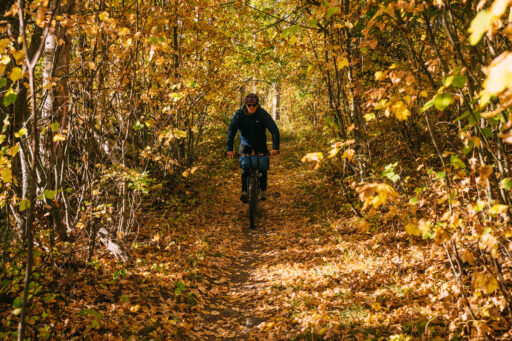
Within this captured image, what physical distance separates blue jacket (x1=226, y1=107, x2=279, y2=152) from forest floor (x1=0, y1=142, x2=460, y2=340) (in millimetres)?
1992

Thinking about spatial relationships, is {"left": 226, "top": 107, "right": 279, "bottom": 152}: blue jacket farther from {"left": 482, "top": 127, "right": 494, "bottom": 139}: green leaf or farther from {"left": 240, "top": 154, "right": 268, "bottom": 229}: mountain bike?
{"left": 482, "top": 127, "right": 494, "bottom": 139}: green leaf

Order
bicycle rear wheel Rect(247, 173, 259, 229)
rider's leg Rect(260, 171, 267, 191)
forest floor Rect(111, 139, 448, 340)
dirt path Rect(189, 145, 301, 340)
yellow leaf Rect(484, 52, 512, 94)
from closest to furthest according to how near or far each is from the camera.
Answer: yellow leaf Rect(484, 52, 512, 94) < forest floor Rect(111, 139, 448, 340) < dirt path Rect(189, 145, 301, 340) < bicycle rear wheel Rect(247, 173, 259, 229) < rider's leg Rect(260, 171, 267, 191)

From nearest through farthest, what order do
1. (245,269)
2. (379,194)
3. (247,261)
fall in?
(379,194), (245,269), (247,261)

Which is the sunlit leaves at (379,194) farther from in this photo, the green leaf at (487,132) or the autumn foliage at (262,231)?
the green leaf at (487,132)

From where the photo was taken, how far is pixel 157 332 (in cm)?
343

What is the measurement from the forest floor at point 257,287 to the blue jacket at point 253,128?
1992 mm

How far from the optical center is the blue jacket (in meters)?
7.14

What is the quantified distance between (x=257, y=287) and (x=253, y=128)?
11.9 feet

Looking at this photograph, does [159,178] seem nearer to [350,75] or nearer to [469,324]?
[350,75]

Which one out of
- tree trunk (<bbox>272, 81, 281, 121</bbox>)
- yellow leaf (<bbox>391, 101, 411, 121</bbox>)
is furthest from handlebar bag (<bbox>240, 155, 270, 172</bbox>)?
tree trunk (<bbox>272, 81, 281, 121</bbox>)

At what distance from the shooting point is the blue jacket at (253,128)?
7.14 metres

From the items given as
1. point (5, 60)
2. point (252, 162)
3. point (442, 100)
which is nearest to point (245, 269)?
point (252, 162)

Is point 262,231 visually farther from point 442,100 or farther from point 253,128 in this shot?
point 442,100

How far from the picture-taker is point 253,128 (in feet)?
23.8
